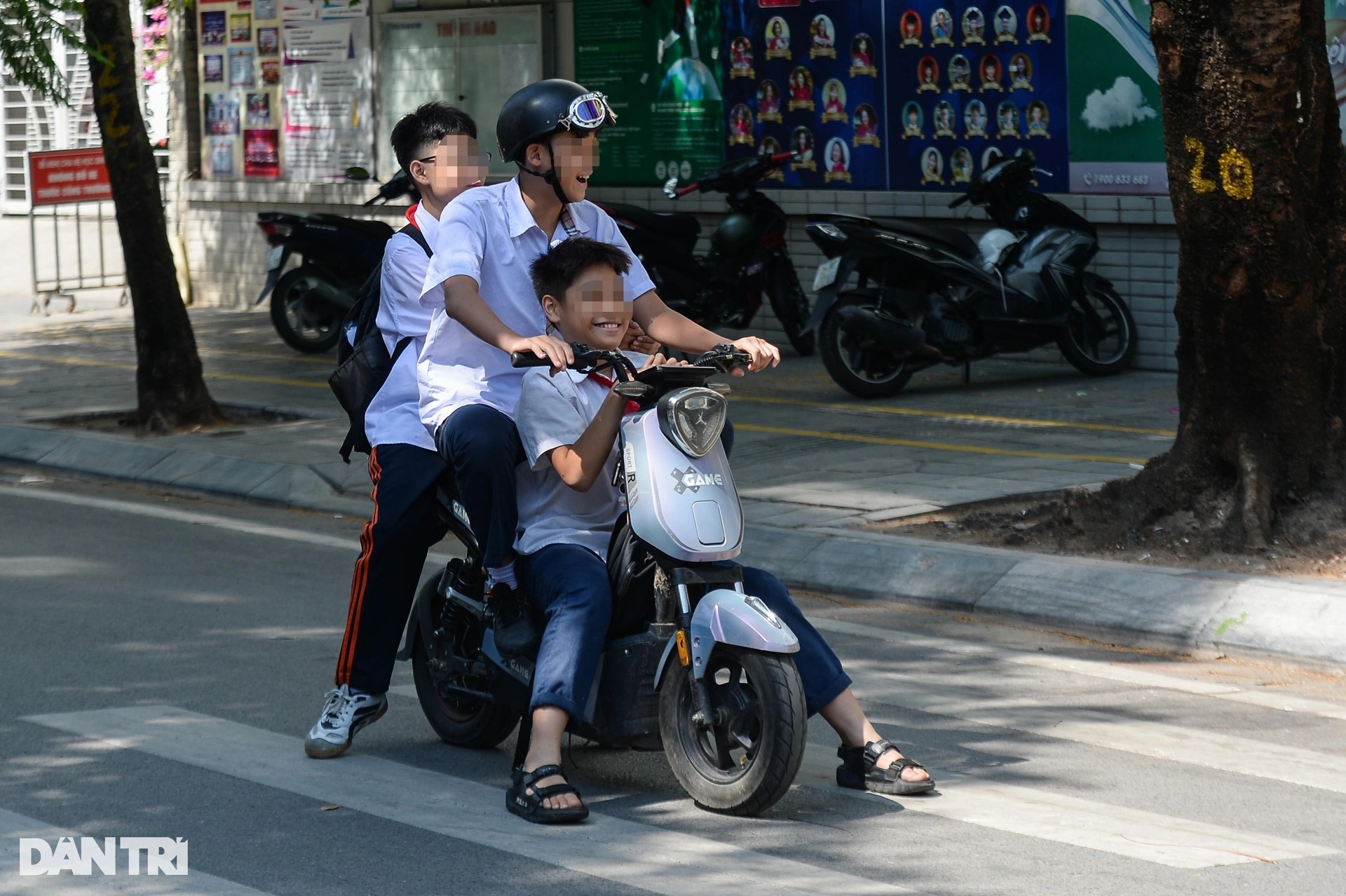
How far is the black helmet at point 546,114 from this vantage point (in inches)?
197

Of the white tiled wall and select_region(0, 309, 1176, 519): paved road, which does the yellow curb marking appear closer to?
select_region(0, 309, 1176, 519): paved road

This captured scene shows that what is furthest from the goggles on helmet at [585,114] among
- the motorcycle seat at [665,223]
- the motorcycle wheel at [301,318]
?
the motorcycle wheel at [301,318]

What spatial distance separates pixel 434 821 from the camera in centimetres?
479

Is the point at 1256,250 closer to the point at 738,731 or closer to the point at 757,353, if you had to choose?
the point at 757,353

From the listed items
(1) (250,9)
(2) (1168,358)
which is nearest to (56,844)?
(2) (1168,358)

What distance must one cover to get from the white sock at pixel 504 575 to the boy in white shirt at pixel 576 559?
35 mm

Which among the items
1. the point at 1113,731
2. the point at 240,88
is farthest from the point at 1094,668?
the point at 240,88

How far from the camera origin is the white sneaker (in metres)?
5.39

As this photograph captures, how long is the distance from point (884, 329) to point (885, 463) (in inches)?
90.9

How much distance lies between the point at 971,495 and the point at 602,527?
13.3 ft

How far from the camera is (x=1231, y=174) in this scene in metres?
7.50

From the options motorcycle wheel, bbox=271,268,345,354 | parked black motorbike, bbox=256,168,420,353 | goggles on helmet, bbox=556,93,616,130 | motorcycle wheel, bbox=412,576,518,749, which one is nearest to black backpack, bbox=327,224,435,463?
motorcycle wheel, bbox=412,576,518,749

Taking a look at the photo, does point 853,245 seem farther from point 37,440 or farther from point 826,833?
point 826,833

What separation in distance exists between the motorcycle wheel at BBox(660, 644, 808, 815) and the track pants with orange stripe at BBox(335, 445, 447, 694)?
3.14 feet
